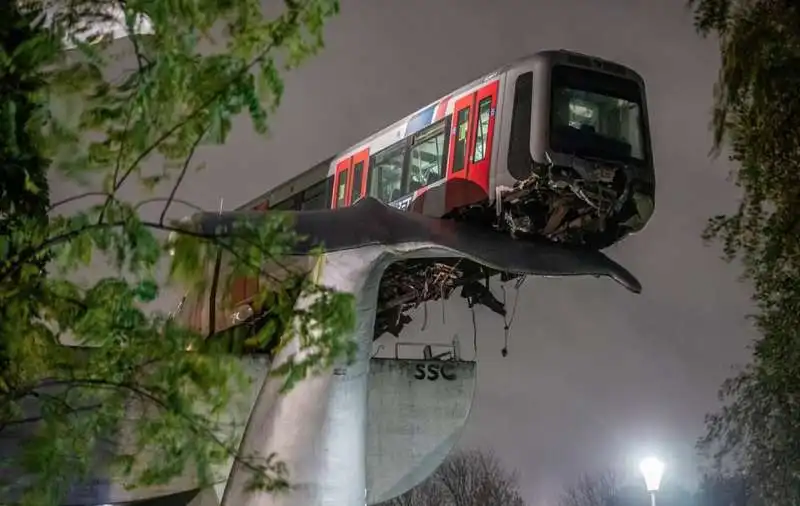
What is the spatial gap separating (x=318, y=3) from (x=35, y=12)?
1.05 meters

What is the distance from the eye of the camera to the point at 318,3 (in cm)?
365

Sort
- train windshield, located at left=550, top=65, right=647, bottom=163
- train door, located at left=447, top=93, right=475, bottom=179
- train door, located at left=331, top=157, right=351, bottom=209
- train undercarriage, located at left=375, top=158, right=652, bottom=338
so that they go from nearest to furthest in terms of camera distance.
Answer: train undercarriage, located at left=375, top=158, right=652, bottom=338 → train windshield, located at left=550, top=65, right=647, bottom=163 → train door, located at left=447, top=93, right=475, bottom=179 → train door, located at left=331, top=157, right=351, bottom=209

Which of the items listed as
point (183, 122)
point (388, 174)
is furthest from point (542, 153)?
point (183, 122)

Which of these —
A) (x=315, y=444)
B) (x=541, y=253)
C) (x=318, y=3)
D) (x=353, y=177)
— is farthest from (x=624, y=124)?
(x=318, y=3)

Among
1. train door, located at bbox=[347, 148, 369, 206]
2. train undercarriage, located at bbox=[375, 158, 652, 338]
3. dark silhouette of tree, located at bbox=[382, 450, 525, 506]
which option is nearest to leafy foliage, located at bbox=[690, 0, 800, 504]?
train undercarriage, located at bbox=[375, 158, 652, 338]

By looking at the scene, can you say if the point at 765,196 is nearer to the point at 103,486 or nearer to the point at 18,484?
the point at 18,484

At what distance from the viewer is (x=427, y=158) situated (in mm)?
12875

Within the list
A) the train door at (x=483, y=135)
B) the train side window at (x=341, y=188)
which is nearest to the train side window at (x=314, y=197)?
the train side window at (x=341, y=188)

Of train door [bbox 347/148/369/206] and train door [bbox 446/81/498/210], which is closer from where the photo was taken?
train door [bbox 446/81/498/210]

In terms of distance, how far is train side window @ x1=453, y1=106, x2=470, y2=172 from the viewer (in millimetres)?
12172

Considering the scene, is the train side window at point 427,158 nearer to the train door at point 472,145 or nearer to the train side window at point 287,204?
the train door at point 472,145

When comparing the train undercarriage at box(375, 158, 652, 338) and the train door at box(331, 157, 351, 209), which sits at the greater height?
the train door at box(331, 157, 351, 209)

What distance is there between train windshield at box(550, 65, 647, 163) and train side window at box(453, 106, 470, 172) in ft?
4.06

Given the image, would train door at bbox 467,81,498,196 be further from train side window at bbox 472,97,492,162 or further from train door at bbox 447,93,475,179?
train door at bbox 447,93,475,179
